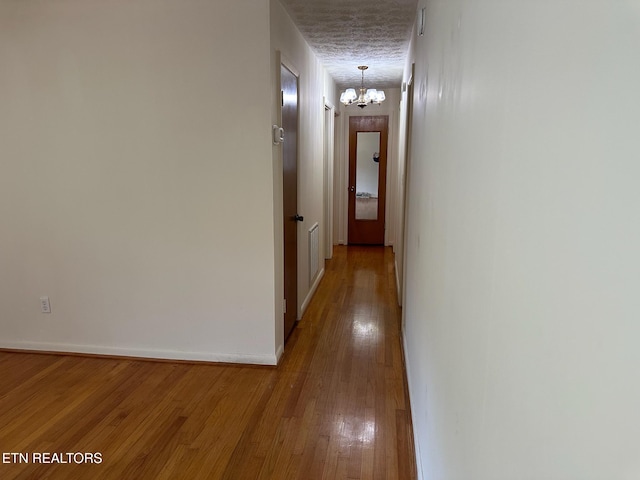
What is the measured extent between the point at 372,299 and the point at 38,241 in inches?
116

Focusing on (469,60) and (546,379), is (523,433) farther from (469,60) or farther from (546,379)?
(469,60)

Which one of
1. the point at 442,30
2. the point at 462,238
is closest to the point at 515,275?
the point at 462,238

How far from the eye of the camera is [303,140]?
3.84 metres

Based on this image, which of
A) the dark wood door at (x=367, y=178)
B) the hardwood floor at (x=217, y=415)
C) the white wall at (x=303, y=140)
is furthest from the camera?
the dark wood door at (x=367, y=178)

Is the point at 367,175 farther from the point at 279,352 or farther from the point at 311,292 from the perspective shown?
the point at 279,352

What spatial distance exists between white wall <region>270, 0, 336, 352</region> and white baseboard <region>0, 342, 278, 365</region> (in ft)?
0.64

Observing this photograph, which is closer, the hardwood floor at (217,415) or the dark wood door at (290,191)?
the hardwood floor at (217,415)

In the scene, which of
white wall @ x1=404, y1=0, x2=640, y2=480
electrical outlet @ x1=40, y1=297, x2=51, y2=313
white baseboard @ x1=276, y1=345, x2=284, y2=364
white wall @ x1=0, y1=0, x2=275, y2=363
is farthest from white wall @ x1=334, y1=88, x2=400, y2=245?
white wall @ x1=404, y1=0, x2=640, y2=480

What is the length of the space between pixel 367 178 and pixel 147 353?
15.2ft

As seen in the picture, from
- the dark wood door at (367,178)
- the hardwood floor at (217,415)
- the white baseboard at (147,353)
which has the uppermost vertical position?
the dark wood door at (367,178)

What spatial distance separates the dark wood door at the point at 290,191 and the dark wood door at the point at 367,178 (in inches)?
133

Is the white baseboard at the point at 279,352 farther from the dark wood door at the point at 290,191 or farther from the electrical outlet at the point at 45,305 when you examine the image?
the electrical outlet at the point at 45,305

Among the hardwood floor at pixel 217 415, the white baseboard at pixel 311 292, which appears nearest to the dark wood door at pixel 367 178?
the white baseboard at pixel 311 292

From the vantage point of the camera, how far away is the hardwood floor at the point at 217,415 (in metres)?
2.00
